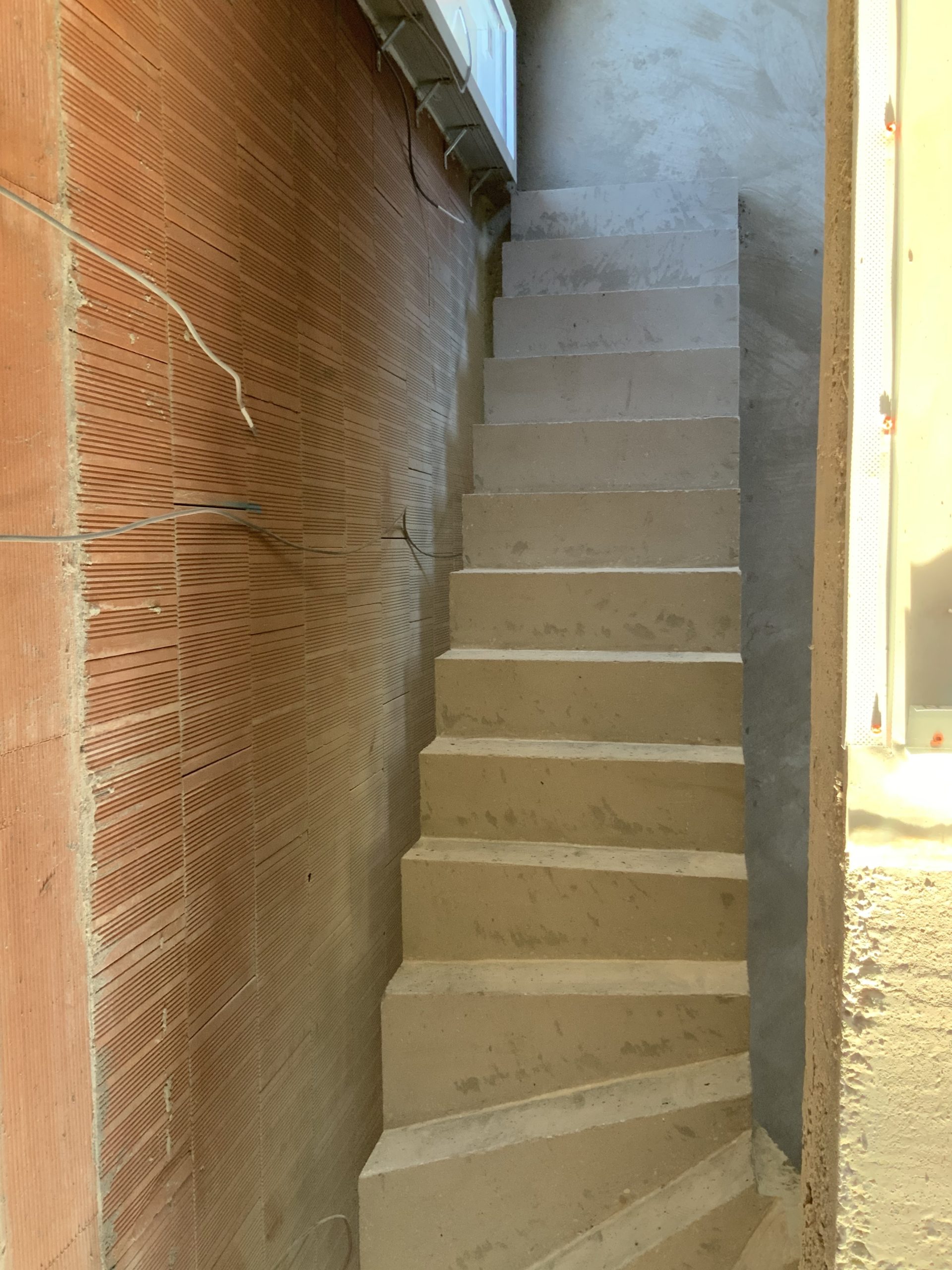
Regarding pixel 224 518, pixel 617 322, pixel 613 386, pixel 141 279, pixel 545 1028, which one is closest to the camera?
pixel 141 279

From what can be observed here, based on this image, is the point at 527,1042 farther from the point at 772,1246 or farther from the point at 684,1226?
the point at 772,1246

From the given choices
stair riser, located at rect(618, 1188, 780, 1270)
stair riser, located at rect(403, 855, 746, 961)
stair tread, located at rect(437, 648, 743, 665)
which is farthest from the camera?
stair tread, located at rect(437, 648, 743, 665)

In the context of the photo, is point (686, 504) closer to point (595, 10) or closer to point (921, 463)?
point (921, 463)

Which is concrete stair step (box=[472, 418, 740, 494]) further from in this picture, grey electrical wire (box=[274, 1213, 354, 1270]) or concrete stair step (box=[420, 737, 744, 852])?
grey electrical wire (box=[274, 1213, 354, 1270])

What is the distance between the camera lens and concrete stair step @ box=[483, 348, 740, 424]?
2570 mm

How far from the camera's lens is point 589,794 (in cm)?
205

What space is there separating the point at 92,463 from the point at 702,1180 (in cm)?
168

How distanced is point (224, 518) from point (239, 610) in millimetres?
145

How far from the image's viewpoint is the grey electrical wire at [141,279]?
92cm

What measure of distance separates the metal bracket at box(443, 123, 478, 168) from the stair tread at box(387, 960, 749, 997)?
217cm

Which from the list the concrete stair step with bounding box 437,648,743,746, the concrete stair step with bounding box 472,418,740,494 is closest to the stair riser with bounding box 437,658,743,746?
the concrete stair step with bounding box 437,648,743,746

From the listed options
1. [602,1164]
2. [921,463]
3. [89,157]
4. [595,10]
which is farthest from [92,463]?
[595,10]

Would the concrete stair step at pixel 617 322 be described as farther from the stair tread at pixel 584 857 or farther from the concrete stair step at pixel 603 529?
the stair tread at pixel 584 857

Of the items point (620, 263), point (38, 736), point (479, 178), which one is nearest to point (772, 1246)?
point (38, 736)
